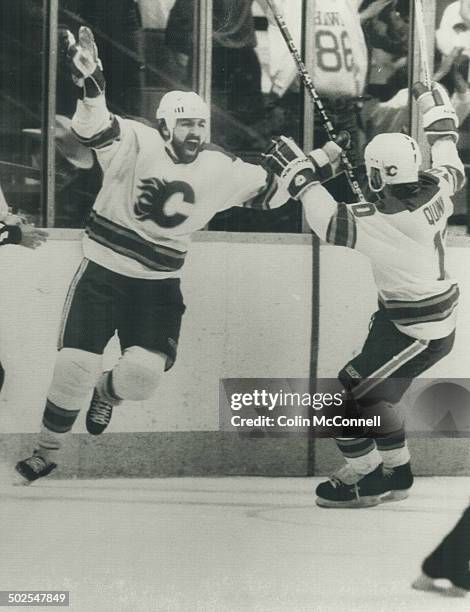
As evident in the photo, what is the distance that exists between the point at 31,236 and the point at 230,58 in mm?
780

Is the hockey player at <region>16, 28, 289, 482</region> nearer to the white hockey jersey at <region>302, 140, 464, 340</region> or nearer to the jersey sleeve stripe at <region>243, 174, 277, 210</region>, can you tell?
the jersey sleeve stripe at <region>243, 174, 277, 210</region>

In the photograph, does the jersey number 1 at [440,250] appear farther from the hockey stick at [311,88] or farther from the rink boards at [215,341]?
the hockey stick at [311,88]

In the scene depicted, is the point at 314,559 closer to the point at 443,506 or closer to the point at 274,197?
the point at 443,506

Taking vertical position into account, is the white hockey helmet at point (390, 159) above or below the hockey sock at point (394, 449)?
above

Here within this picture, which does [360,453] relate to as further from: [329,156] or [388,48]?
[388,48]

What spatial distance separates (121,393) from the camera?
297cm

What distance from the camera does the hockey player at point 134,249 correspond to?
9.59 feet

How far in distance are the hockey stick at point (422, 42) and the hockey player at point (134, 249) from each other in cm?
56

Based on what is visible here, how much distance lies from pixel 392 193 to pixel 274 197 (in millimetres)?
362

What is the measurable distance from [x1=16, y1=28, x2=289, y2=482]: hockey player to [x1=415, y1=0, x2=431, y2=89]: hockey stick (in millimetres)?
556

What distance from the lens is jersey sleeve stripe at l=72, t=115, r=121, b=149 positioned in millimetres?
2908

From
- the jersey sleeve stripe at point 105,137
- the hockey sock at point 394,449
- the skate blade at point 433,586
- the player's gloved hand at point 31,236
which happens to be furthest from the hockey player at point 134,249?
the skate blade at point 433,586

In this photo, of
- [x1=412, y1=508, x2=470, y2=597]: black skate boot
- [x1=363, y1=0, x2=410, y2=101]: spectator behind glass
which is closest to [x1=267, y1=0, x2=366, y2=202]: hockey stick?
[x1=363, y1=0, x2=410, y2=101]: spectator behind glass

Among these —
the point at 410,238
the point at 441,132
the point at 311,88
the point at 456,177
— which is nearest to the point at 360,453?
the point at 410,238
